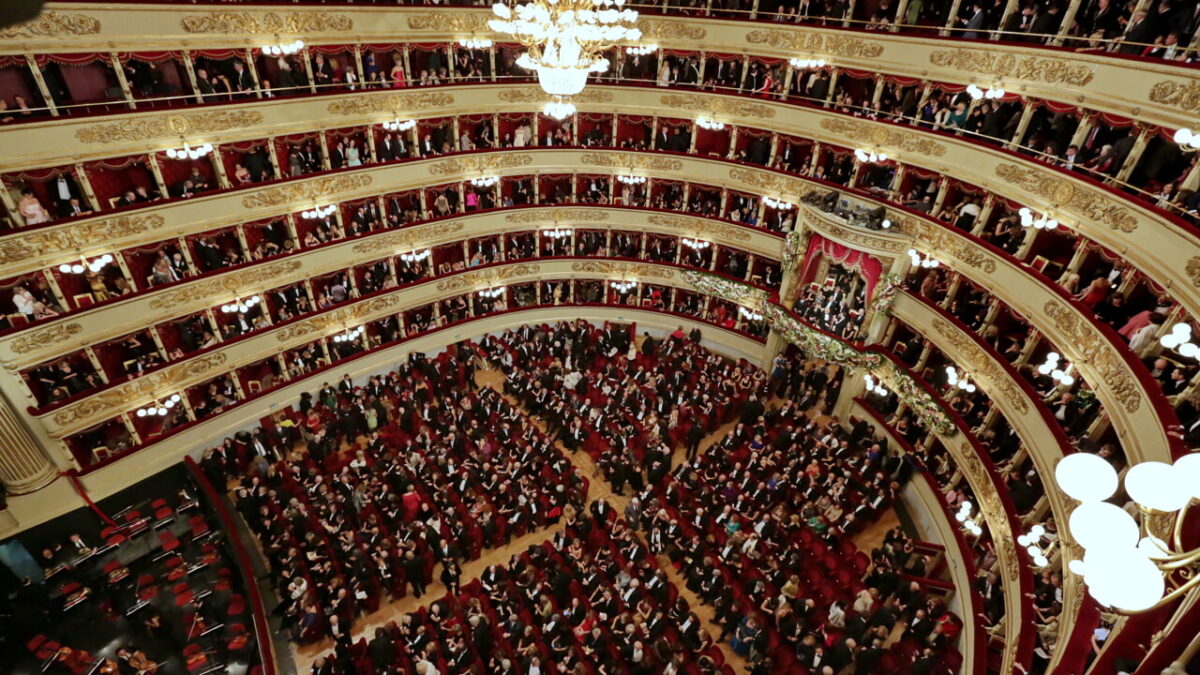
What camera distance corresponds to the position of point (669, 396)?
1962cm

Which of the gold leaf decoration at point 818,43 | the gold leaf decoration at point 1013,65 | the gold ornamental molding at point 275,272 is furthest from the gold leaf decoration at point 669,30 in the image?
the gold leaf decoration at point 1013,65

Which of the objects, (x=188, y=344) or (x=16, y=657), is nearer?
(x=16, y=657)

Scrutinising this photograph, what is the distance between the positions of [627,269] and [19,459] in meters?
17.5

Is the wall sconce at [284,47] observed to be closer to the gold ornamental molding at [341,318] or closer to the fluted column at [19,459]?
the gold ornamental molding at [341,318]

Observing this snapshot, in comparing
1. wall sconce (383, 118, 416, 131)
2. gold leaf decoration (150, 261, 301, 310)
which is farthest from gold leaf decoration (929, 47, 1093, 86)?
gold leaf decoration (150, 261, 301, 310)

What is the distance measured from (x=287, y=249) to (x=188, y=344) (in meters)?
3.51

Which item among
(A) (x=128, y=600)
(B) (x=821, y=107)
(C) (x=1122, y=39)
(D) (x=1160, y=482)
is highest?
(C) (x=1122, y=39)

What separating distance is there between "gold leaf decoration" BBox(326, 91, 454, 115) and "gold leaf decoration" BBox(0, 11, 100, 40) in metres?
5.08

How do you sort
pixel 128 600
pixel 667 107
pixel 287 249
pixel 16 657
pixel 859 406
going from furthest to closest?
pixel 667 107, pixel 859 406, pixel 287 249, pixel 128 600, pixel 16 657

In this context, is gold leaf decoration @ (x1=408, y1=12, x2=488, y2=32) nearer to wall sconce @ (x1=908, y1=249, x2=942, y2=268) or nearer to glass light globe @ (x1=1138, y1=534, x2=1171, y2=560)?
wall sconce @ (x1=908, y1=249, x2=942, y2=268)

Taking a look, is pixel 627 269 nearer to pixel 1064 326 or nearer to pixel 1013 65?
pixel 1013 65

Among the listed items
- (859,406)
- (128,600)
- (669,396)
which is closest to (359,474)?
(128,600)

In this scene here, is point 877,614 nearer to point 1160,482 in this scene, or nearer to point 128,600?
point 1160,482

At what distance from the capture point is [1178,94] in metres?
9.99
